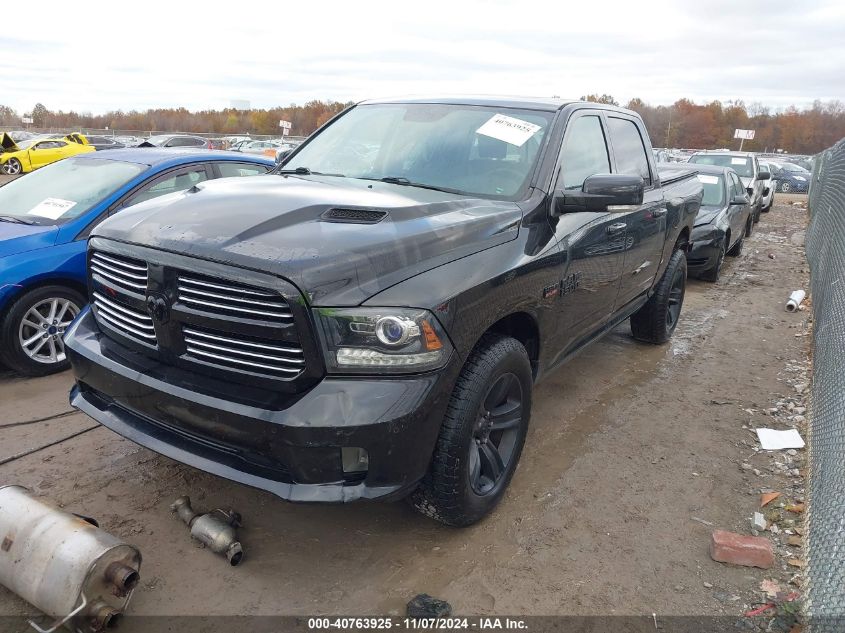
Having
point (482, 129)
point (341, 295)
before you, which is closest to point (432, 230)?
point (341, 295)

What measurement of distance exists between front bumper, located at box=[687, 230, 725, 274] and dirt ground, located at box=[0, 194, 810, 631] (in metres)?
4.23

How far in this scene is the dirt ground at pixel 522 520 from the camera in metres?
2.58

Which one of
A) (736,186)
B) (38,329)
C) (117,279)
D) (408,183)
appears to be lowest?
(38,329)

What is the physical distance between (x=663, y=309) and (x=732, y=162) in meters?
9.90

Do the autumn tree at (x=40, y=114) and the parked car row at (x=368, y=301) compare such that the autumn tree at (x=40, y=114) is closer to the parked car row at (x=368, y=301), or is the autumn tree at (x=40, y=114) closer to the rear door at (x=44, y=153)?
the rear door at (x=44, y=153)

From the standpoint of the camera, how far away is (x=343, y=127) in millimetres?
4148

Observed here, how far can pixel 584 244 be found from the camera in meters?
3.59

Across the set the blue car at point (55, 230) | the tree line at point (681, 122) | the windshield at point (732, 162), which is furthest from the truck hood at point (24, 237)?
the tree line at point (681, 122)

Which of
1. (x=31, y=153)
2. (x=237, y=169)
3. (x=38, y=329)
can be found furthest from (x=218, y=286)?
(x=31, y=153)

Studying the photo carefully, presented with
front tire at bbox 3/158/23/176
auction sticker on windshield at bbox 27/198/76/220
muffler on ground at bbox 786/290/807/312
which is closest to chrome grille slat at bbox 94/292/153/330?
auction sticker on windshield at bbox 27/198/76/220

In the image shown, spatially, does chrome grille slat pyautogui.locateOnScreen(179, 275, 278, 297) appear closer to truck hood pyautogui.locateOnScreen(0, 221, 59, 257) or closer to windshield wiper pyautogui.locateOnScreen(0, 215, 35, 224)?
truck hood pyautogui.locateOnScreen(0, 221, 59, 257)

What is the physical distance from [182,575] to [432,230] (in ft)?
5.86

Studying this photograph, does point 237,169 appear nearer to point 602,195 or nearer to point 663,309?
point 602,195

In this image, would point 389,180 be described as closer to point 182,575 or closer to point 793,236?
point 182,575
